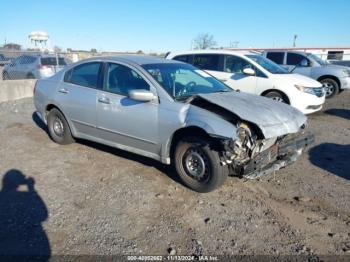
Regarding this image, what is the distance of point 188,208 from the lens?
12.5ft

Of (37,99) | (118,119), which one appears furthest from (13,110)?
→ (118,119)

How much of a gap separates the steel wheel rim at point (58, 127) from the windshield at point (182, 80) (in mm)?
2314

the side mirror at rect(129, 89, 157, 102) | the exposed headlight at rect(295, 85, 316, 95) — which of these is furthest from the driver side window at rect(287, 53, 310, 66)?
the side mirror at rect(129, 89, 157, 102)

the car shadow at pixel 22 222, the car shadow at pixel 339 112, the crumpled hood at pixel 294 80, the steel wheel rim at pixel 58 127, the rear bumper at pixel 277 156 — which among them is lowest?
the car shadow at pixel 22 222

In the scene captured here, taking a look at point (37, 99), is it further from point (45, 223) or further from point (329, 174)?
point (329, 174)

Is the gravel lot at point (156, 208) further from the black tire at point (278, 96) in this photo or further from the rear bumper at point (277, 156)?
the black tire at point (278, 96)

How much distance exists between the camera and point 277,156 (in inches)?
165

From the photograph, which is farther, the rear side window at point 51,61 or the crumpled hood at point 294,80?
the rear side window at point 51,61

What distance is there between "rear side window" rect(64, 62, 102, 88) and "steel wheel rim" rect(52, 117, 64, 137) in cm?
82

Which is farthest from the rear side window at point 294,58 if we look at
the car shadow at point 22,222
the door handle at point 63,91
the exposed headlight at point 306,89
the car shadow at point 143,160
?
the car shadow at point 22,222

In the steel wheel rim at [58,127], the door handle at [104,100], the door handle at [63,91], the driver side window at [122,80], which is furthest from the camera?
the steel wheel rim at [58,127]

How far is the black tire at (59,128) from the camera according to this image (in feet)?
19.3

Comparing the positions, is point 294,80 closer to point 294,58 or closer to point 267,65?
point 267,65

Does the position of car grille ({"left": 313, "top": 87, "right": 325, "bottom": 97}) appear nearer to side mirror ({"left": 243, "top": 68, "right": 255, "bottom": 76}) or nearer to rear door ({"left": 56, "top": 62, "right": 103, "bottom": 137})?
side mirror ({"left": 243, "top": 68, "right": 255, "bottom": 76})
